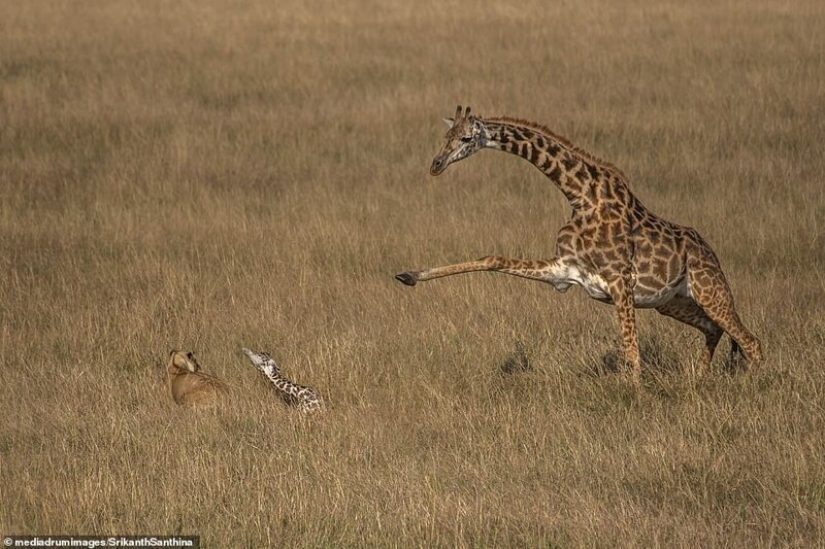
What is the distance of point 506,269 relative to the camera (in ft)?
22.6

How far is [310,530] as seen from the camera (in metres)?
5.55

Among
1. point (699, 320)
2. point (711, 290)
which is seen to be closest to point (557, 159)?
point (711, 290)

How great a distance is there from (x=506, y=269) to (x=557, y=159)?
0.76 metres

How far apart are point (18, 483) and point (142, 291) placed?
380 centimetres

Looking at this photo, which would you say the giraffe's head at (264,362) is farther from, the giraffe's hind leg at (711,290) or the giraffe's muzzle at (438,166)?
the giraffe's hind leg at (711,290)

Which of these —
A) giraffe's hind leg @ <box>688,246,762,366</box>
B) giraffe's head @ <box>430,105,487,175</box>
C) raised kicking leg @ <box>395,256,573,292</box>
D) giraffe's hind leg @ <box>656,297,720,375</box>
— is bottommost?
giraffe's hind leg @ <box>656,297,720,375</box>

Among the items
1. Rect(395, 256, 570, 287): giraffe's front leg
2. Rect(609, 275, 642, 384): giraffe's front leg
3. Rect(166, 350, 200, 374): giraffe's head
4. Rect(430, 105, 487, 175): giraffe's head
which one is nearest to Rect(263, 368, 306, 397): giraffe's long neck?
Rect(166, 350, 200, 374): giraffe's head

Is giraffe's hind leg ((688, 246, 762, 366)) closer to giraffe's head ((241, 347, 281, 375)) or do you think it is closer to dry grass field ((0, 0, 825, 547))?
dry grass field ((0, 0, 825, 547))

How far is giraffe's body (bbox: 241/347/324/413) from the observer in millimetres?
7219

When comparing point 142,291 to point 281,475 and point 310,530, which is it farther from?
point 310,530

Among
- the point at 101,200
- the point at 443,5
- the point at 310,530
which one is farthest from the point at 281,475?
the point at 443,5

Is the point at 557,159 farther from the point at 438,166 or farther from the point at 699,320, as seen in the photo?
the point at 699,320

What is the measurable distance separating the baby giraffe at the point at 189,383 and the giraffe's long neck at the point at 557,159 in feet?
6.97

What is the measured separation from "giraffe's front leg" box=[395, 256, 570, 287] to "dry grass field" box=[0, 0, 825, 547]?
745 mm
